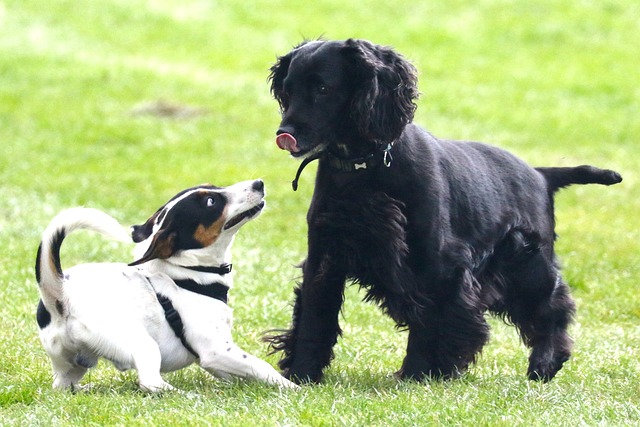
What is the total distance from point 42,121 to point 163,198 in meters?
6.25

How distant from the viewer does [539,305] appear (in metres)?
7.00

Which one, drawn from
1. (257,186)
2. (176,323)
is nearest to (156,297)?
(176,323)

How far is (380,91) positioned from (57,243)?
186 centimetres

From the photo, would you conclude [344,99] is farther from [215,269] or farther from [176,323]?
[176,323]

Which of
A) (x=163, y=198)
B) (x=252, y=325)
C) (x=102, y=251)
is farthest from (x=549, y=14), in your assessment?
(x=252, y=325)

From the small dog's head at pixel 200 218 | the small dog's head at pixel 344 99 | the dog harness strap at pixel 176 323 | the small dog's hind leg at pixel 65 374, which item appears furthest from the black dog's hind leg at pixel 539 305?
the small dog's hind leg at pixel 65 374

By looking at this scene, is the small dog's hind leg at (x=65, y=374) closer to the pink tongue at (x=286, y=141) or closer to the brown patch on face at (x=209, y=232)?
the brown patch on face at (x=209, y=232)

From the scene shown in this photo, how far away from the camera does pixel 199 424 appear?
16.7ft

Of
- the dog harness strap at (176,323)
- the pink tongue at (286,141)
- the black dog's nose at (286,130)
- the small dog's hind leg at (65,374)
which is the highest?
the black dog's nose at (286,130)

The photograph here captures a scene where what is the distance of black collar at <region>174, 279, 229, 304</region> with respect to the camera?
6.32m

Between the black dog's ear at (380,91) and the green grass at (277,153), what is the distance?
4.52 feet

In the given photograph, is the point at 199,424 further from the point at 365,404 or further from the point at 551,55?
the point at 551,55

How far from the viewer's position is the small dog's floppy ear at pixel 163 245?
6.20 meters

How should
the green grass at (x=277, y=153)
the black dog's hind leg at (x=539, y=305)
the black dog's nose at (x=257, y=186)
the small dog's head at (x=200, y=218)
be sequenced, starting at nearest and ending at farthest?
the green grass at (x=277, y=153), the small dog's head at (x=200, y=218), the black dog's nose at (x=257, y=186), the black dog's hind leg at (x=539, y=305)
